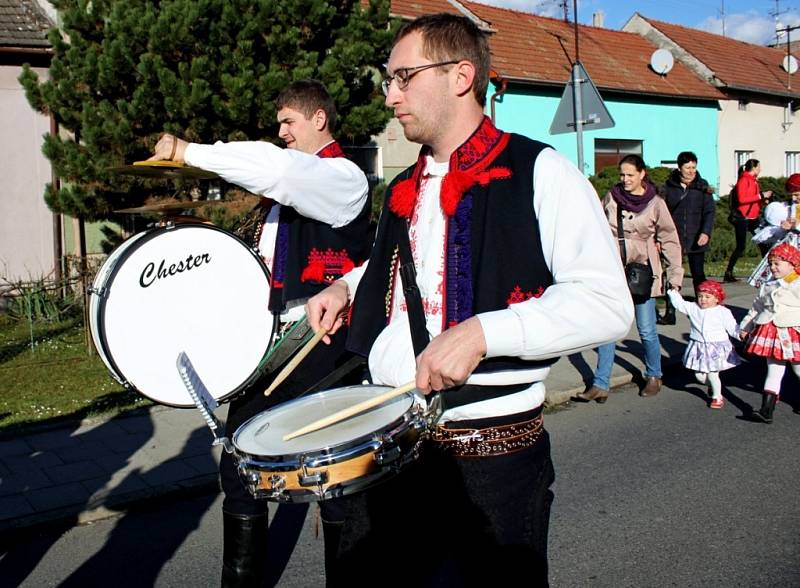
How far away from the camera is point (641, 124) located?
2273 cm

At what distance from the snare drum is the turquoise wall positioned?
17.1 metres

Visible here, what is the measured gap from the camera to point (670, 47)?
26828 millimetres

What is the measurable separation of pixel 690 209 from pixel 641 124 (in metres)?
12.8

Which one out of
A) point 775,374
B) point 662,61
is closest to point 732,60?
point 662,61

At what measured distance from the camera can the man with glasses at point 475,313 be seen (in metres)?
1.88

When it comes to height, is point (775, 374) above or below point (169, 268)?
below

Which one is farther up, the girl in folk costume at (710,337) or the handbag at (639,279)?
the handbag at (639,279)

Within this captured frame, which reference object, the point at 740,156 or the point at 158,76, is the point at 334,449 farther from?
the point at 740,156

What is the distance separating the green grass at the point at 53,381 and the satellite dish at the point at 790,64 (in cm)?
2799

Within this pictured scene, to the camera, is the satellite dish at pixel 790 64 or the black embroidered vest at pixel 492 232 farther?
the satellite dish at pixel 790 64

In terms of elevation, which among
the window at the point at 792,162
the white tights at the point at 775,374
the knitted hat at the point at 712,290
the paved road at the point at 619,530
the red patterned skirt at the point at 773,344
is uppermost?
the window at the point at 792,162

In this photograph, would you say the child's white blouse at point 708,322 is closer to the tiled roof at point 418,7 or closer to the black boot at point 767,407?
the black boot at point 767,407

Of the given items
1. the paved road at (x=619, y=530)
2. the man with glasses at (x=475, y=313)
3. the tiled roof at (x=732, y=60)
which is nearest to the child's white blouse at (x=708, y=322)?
the paved road at (x=619, y=530)

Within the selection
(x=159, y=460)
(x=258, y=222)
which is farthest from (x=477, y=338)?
(x=159, y=460)
